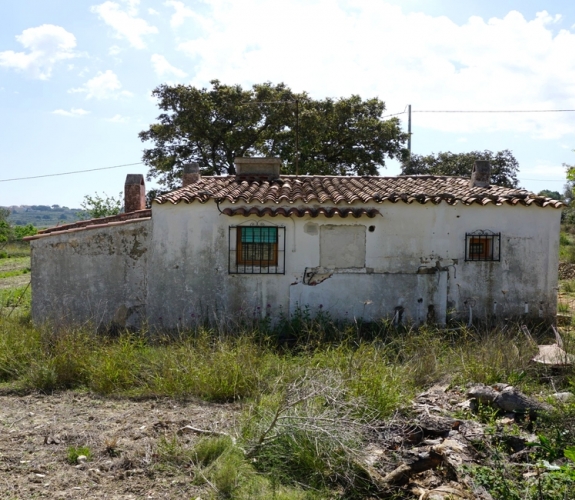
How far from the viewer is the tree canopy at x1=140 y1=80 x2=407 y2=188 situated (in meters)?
24.5

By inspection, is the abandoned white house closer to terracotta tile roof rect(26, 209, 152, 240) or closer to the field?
terracotta tile roof rect(26, 209, 152, 240)

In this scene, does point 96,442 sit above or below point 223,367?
below

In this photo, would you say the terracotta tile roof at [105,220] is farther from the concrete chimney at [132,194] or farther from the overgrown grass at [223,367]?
the overgrown grass at [223,367]

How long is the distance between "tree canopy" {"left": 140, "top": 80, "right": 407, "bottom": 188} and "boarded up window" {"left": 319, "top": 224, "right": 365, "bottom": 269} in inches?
516

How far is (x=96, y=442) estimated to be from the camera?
5992 millimetres

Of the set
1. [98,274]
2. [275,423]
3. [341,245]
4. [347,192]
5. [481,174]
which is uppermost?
[481,174]

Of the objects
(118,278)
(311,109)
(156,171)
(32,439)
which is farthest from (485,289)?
(156,171)

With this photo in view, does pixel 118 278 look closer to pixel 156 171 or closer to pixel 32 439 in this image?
pixel 32 439

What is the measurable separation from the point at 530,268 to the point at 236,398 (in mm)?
7916

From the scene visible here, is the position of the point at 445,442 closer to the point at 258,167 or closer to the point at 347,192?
the point at 347,192

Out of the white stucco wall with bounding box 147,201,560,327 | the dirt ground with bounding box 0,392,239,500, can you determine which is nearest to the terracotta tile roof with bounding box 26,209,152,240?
the white stucco wall with bounding box 147,201,560,327

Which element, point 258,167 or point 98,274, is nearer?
point 98,274

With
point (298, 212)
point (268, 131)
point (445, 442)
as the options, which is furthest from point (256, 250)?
point (268, 131)

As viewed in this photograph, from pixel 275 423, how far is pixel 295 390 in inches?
19.2
